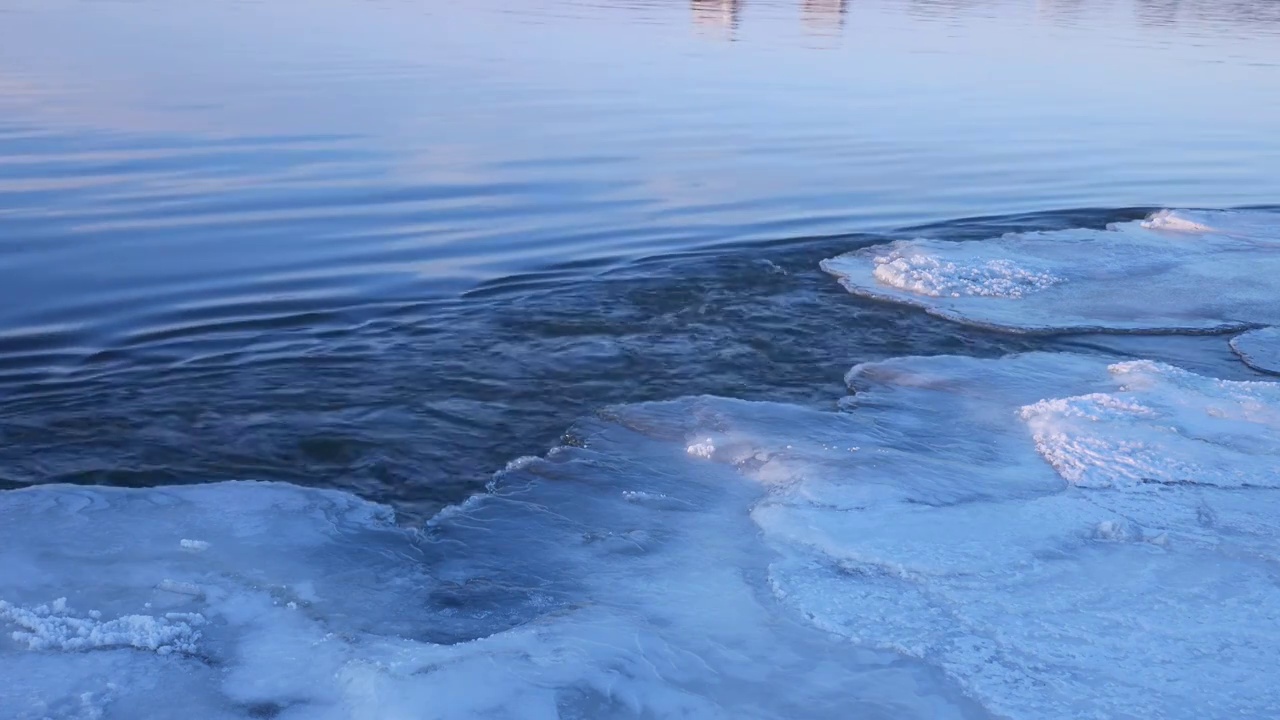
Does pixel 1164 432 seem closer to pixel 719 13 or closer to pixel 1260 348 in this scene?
pixel 1260 348

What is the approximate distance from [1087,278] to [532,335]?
3.80 metres

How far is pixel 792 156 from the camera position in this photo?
1271 centimetres

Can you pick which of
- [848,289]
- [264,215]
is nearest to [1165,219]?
[848,289]

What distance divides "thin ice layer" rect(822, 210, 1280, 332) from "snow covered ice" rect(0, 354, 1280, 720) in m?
1.85

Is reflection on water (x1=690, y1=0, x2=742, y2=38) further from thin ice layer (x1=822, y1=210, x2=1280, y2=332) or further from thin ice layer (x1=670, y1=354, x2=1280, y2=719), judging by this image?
thin ice layer (x1=670, y1=354, x2=1280, y2=719)

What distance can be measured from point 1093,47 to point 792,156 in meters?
18.0

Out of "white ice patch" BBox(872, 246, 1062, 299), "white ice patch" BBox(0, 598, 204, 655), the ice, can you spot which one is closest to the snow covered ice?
"white ice patch" BBox(0, 598, 204, 655)

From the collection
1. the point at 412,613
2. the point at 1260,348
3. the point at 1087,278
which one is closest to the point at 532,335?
the point at 412,613

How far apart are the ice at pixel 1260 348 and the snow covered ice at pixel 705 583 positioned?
114 cm

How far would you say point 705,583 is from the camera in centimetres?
389

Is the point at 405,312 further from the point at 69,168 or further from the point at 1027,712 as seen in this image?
the point at 69,168

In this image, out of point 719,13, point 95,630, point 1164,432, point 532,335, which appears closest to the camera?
point 95,630

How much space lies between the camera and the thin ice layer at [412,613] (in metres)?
3.20

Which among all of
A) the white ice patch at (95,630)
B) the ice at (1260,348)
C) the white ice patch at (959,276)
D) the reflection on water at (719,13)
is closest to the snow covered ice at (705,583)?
the white ice patch at (95,630)
